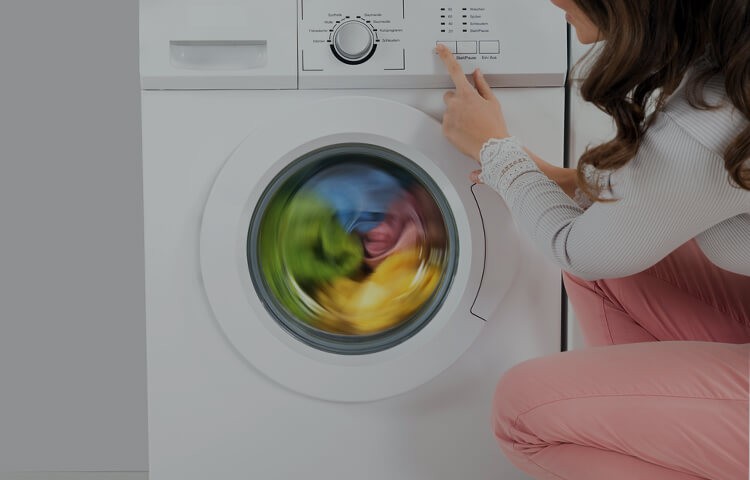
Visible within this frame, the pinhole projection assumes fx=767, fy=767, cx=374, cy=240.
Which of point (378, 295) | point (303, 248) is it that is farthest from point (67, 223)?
point (378, 295)

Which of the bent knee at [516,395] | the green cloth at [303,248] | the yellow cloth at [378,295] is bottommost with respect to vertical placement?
the bent knee at [516,395]

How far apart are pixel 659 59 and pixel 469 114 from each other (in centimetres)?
33

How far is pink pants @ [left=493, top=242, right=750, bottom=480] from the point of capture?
0.81 meters

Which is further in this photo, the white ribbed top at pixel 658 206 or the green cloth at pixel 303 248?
the green cloth at pixel 303 248

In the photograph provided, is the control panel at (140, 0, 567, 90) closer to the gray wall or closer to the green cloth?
the green cloth

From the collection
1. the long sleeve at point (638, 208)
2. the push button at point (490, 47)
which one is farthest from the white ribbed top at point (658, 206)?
the push button at point (490, 47)

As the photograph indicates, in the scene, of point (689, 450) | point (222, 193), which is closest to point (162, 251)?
point (222, 193)

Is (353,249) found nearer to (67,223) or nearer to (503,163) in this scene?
(503,163)

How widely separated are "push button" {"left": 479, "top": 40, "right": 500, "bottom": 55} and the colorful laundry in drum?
0.21m

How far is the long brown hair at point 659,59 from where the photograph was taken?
71 centimetres

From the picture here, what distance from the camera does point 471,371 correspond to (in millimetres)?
1155

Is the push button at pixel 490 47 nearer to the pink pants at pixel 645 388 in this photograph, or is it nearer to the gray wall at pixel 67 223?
the pink pants at pixel 645 388

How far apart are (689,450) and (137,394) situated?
3.60 ft

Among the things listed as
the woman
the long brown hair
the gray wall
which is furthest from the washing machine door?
the gray wall
